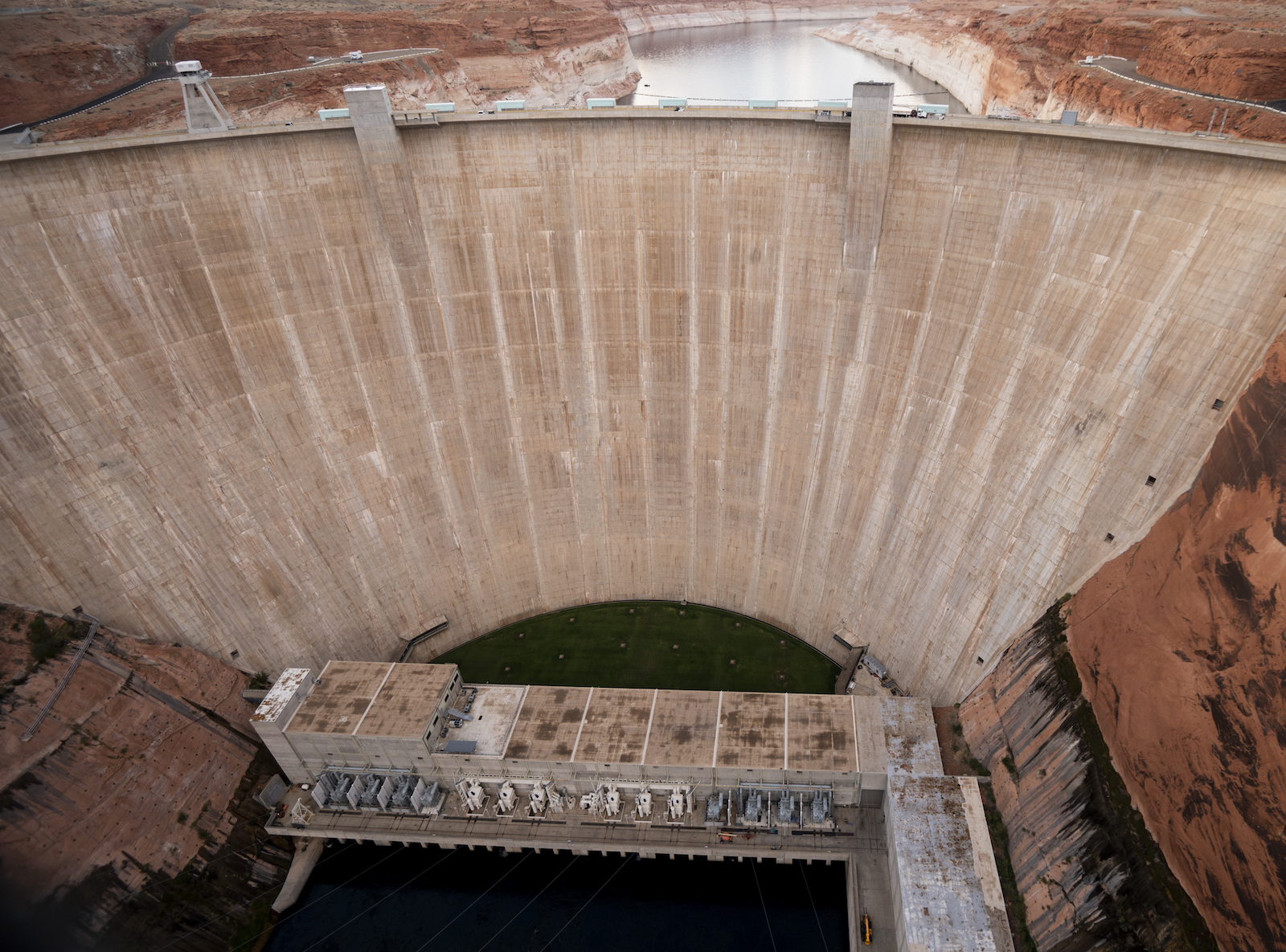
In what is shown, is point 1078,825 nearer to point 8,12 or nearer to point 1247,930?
point 1247,930

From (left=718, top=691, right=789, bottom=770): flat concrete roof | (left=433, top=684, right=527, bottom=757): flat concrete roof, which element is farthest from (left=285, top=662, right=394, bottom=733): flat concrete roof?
(left=718, top=691, right=789, bottom=770): flat concrete roof

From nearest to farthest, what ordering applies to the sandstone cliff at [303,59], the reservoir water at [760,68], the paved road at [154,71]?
the paved road at [154,71] → the sandstone cliff at [303,59] → the reservoir water at [760,68]

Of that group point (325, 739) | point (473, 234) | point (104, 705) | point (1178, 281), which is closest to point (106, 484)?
point (104, 705)

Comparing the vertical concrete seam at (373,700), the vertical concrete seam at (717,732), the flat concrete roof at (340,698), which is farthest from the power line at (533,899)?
the flat concrete roof at (340,698)

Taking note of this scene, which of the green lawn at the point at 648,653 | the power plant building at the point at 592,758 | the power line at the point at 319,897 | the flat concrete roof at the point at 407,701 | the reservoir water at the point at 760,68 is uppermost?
the reservoir water at the point at 760,68

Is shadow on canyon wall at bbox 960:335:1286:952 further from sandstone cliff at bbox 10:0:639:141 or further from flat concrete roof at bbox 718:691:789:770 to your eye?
sandstone cliff at bbox 10:0:639:141

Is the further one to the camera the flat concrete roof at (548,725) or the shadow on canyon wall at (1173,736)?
the flat concrete roof at (548,725)

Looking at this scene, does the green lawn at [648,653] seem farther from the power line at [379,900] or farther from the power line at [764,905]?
the power line at [379,900]

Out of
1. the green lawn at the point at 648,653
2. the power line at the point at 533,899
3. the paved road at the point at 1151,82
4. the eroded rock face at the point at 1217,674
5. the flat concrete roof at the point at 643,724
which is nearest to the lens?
the eroded rock face at the point at 1217,674
